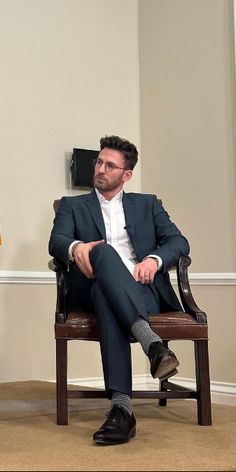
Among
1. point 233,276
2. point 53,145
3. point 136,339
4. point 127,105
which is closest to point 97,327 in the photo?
point 136,339

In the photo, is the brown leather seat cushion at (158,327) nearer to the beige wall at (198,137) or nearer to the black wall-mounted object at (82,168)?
the beige wall at (198,137)

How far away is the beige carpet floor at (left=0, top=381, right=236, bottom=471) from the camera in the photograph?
202 cm

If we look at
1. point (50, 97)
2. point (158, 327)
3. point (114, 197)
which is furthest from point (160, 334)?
point (50, 97)

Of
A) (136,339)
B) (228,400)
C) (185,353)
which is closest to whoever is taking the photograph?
(136,339)

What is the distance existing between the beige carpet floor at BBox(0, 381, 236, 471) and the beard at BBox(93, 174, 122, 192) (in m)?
1.01

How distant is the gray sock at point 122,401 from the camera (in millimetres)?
2400

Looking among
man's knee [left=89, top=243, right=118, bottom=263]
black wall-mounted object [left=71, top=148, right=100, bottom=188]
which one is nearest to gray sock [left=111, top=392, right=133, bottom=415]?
man's knee [left=89, top=243, right=118, bottom=263]

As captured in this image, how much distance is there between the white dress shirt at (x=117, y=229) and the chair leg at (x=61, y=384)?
53cm

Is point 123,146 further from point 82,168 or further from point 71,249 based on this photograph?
point 82,168

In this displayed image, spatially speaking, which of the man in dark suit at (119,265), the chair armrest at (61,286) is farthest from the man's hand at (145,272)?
the chair armrest at (61,286)

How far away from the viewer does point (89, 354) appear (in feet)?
14.0

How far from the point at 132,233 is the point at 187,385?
1.48m

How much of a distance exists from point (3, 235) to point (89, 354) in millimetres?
934

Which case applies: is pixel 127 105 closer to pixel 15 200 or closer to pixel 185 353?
pixel 15 200
